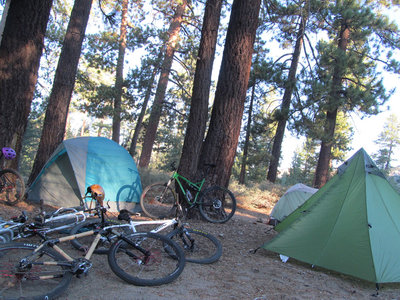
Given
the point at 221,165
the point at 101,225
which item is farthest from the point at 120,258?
the point at 221,165

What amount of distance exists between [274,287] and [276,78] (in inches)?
517

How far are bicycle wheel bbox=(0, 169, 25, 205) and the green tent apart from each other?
5005 millimetres

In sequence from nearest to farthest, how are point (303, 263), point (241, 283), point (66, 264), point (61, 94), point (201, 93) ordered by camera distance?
1. point (66, 264)
2. point (241, 283)
3. point (303, 263)
4. point (201, 93)
5. point (61, 94)

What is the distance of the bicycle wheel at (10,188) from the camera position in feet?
19.9

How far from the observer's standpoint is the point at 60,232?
14.5ft

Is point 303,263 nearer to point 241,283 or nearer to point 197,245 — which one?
point 241,283

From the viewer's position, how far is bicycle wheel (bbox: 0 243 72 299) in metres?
2.61

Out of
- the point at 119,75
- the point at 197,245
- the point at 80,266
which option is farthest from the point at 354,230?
the point at 119,75

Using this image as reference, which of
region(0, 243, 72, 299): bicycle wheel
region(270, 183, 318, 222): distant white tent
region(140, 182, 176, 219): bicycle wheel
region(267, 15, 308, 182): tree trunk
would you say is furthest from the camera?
region(267, 15, 308, 182): tree trunk

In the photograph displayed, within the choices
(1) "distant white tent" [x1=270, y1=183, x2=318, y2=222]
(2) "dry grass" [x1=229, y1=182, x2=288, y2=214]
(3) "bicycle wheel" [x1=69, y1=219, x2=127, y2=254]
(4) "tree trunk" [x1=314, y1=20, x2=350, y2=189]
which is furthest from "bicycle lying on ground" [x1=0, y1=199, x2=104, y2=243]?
(4) "tree trunk" [x1=314, y1=20, x2=350, y2=189]

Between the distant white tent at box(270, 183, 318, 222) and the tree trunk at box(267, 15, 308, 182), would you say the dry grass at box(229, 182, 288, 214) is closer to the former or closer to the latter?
the tree trunk at box(267, 15, 308, 182)

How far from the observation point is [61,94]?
27.7ft

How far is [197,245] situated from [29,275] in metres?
2.27

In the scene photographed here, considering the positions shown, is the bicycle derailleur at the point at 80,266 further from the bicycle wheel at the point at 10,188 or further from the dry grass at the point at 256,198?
the dry grass at the point at 256,198
